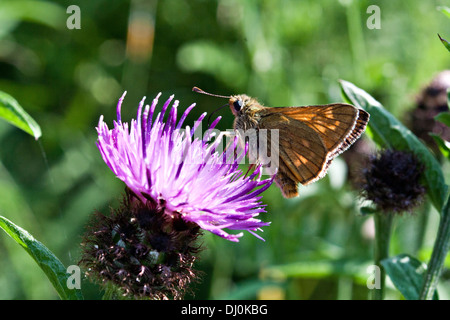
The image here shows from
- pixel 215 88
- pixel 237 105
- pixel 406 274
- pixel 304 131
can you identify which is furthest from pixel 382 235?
pixel 215 88

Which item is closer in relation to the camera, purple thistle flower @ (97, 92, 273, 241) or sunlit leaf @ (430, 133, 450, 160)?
purple thistle flower @ (97, 92, 273, 241)

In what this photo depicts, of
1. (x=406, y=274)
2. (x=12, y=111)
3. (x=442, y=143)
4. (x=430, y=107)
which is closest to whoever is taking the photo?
(x=12, y=111)

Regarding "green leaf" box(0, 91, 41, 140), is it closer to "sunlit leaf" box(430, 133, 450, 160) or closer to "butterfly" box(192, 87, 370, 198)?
"butterfly" box(192, 87, 370, 198)

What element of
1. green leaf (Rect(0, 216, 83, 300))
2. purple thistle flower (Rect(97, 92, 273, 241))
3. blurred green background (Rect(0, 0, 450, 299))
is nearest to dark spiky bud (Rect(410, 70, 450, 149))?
blurred green background (Rect(0, 0, 450, 299))

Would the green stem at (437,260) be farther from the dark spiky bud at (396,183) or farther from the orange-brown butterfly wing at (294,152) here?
the orange-brown butterfly wing at (294,152)

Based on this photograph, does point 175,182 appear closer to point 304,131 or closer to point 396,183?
point 304,131
